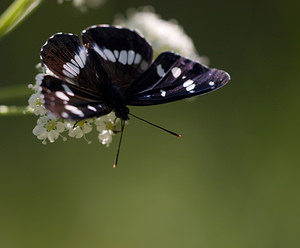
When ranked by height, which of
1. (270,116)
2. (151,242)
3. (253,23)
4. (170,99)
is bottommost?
(151,242)

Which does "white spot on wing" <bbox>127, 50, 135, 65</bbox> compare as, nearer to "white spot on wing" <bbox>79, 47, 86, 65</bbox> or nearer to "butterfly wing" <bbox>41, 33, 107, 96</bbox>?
"butterfly wing" <bbox>41, 33, 107, 96</bbox>

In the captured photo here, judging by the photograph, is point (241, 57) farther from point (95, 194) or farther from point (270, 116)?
point (95, 194)

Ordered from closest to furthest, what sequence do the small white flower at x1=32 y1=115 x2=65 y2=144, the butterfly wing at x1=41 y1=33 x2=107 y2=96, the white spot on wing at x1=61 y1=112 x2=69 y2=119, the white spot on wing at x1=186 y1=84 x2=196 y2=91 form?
1. the white spot on wing at x1=61 y1=112 x2=69 y2=119
2. the butterfly wing at x1=41 y1=33 x2=107 y2=96
3. the small white flower at x1=32 y1=115 x2=65 y2=144
4. the white spot on wing at x1=186 y1=84 x2=196 y2=91

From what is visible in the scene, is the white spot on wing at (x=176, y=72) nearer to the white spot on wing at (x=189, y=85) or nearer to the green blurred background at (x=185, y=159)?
the white spot on wing at (x=189, y=85)

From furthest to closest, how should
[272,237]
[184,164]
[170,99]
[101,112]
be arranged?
[184,164] < [272,237] < [170,99] < [101,112]

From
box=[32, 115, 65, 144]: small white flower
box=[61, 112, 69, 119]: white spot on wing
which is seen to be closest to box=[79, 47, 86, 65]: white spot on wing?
A: box=[32, 115, 65, 144]: small white flower

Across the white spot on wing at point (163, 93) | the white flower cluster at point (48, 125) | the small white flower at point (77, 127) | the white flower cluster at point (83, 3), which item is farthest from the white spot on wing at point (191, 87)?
the white flower cluster at point (83, 3)

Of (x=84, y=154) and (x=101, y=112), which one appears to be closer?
(x=101, y=112)

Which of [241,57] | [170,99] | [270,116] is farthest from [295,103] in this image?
[170,99]
